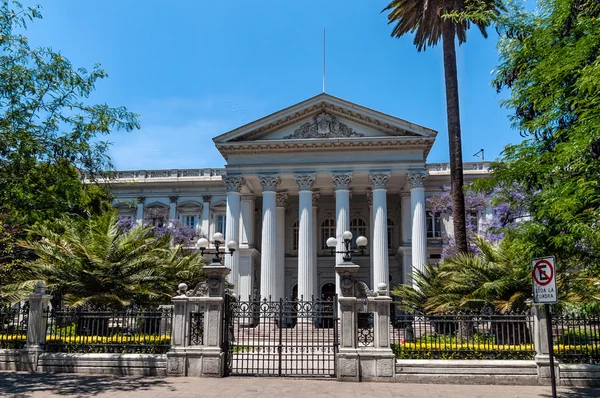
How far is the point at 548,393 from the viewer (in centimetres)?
1102

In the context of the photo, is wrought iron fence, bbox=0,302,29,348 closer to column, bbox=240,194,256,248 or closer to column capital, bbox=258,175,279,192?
column capital, bbox=258,175,279,192

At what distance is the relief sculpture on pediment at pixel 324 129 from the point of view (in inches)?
1280

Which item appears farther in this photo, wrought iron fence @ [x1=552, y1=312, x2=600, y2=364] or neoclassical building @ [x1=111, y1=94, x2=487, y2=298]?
neoclassical building @ [x1=111, y1=94, x2=487, y2=298]

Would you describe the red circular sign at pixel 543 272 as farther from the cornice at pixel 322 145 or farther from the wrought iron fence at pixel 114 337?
the cornice at pixel 322 145

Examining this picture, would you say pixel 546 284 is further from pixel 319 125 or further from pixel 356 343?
pixel 319 125

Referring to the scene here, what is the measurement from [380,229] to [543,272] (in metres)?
23.0

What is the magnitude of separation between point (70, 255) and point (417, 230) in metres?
19.9

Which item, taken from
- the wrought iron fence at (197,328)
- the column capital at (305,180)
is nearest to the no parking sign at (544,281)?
the wrought iron fence at (197,328)

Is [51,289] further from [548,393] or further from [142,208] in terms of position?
[142,208]

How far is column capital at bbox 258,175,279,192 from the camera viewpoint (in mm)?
32531

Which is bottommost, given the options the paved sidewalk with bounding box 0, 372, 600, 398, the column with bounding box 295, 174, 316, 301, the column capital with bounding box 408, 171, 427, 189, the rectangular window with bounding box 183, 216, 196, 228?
the paved sidewalk with bounding box 0, 372, 600, 398

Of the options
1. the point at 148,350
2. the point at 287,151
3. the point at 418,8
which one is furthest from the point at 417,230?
the point at 148,350

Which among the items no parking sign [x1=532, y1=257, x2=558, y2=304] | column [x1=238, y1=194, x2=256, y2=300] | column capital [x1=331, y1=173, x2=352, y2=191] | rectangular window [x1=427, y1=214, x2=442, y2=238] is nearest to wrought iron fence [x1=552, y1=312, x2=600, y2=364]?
no parking sign [x1=532, y1=257, x2=558, y2=304]

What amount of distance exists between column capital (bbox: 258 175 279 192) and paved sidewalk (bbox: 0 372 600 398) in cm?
2065
